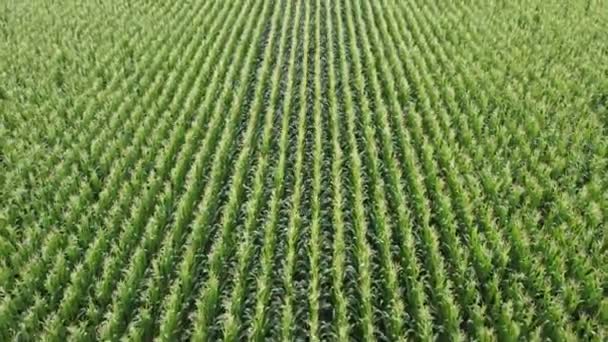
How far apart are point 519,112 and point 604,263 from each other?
4.05 meters

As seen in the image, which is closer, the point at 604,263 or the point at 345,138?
the point at 604,263

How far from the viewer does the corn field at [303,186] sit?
229 inches

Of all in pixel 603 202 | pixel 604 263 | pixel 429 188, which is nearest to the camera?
pixel 604 263

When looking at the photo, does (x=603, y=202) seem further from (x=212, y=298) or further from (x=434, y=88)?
(x=212, y=298)

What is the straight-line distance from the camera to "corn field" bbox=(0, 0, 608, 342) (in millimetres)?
5828

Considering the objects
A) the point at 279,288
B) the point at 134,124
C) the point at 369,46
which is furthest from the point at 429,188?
the point at 369,46

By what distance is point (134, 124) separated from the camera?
947 centimetres

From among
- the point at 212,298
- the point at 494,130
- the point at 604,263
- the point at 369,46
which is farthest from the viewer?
the point at 369,46

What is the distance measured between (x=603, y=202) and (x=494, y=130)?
7.61 ft

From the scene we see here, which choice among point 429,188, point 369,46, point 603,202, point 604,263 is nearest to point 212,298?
point 429,188

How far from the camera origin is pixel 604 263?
641cm

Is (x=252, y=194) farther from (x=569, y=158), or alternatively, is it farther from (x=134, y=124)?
(x=569, y=158)

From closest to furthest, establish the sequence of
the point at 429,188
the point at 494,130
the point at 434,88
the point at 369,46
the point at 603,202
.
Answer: the point at 603,202, the point at 429,188, the point at 494,130, the point at 434,88, the point at 369,46

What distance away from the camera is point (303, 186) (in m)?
7.94
